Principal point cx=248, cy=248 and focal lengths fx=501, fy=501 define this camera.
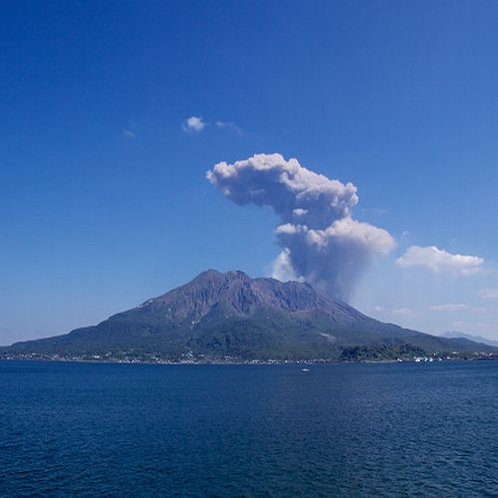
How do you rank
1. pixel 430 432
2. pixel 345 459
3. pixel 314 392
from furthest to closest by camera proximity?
pixel 314 392
pixel 430 432
pixel 345 459

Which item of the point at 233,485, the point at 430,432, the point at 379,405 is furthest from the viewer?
the point at 379,405

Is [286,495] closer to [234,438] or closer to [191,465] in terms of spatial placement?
[191,465]

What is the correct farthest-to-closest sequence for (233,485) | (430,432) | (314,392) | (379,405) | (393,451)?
(314,392), (379,405), (430,432), (393,451), (233,485)

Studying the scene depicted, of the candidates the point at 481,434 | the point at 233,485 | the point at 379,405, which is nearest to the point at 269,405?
the point at 379,405

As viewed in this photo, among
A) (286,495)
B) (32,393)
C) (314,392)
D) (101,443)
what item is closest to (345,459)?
(286,495)

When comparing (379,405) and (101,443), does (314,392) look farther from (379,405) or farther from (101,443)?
(101,443)

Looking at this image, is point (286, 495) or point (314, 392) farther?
point (314, 392)
